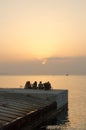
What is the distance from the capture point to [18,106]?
1203 inches

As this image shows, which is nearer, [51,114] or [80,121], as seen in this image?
[51,114]

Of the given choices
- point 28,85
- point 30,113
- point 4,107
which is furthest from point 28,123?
point 28,85

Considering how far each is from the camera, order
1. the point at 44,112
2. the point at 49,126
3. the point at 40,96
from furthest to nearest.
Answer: the point at 40,96
the point at 49,126
the point at 44,112

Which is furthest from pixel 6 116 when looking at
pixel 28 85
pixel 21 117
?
pixel 28 85

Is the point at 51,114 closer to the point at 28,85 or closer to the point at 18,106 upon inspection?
the point at 18,106

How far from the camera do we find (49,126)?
3722 cm

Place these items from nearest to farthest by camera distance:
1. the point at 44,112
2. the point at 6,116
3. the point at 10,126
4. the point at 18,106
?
the point at 10,126 → the point at 6,116 → the point at 18,106 → the point at 44,112

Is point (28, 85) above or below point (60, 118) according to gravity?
above

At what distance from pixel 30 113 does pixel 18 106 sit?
3194mm

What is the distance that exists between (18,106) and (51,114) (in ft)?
29.2

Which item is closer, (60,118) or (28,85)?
(60,118)

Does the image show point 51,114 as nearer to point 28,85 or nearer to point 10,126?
point 28,85

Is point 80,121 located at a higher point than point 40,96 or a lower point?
lower

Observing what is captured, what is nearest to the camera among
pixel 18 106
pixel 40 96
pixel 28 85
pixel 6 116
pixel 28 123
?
pixel 6 116
